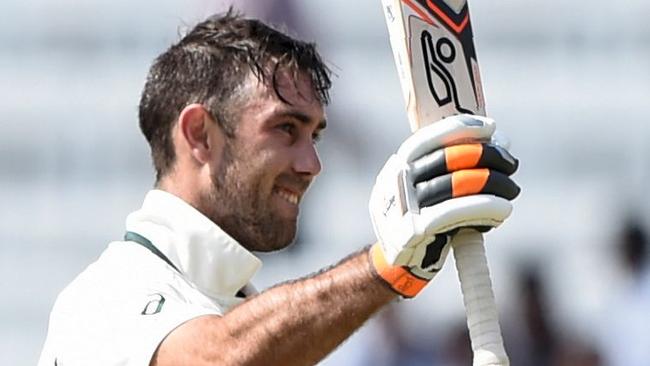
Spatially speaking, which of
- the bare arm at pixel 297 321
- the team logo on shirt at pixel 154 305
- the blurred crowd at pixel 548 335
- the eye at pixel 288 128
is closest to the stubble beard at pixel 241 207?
the eye at pixel 288 128

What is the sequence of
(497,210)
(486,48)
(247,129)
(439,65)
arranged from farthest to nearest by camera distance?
(486,48)
(247,129)
(439,65)
(497,210)

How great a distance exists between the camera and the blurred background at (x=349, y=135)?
9047 millimetres

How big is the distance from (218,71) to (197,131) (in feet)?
0.52

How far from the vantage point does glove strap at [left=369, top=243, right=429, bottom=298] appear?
3902 mm

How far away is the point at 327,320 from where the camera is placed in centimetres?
396

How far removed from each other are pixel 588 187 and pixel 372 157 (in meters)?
0.97

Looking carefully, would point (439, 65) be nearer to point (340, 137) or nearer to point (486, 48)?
point (340, 137)

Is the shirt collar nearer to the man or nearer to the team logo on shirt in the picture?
the man

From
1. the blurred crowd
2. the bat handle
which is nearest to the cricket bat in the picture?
the bat handle

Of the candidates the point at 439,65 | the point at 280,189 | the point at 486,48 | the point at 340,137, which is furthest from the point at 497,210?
the point at 486,48

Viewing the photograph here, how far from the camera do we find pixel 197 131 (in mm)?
4773

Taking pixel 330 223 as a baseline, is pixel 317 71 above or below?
above

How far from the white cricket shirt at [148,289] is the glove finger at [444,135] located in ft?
2.09

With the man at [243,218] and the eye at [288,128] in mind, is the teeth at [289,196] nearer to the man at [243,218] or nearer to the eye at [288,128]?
the man at [243,218]
